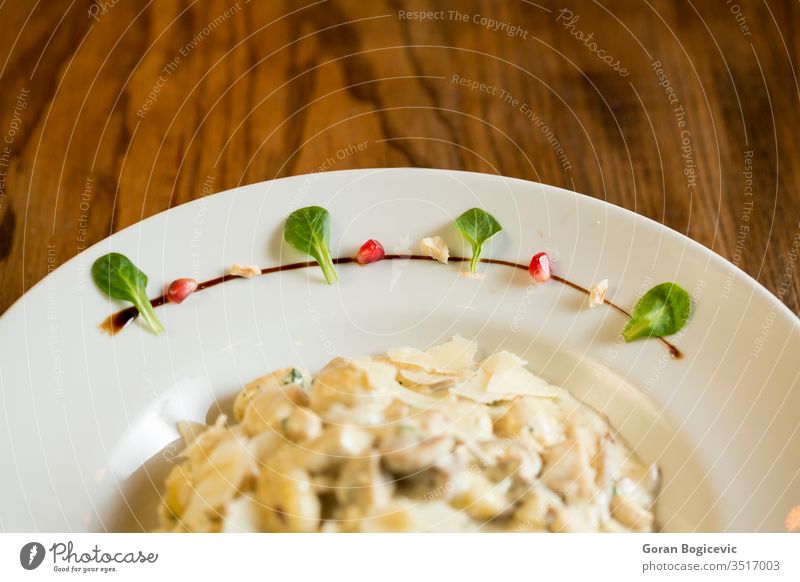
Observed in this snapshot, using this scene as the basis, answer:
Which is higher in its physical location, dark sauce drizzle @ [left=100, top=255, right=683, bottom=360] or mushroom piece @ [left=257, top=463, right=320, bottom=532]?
dark sauce drizzle @ [left=100, top=255, right=683, bottom=360]

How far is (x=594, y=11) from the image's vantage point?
0.99 m

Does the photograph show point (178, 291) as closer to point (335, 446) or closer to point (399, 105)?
point (335, 446)

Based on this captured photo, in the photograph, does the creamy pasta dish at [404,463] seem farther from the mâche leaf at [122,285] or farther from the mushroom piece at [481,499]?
the mâche leaf at [122,285]

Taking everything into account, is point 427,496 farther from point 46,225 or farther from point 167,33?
point 167,33

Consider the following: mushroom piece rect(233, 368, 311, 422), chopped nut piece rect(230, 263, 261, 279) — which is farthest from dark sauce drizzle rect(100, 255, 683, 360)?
mushroom piece rect(233, 368, 311, 422)

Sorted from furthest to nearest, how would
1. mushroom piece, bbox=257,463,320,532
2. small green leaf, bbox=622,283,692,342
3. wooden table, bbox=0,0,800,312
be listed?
wooden table, bbox=0,0,800,312 → small green leaf, bbox=622,283,692,342 → mushroom piece, bbox=257,463,320,532

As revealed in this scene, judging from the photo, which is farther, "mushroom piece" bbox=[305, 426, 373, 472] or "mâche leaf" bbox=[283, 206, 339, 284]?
"mâche leaf" bbox=[283, 206, 339, 284]

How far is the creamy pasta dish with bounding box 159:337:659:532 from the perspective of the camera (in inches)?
22.4

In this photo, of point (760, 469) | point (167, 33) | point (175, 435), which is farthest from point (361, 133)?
point (760, 469)

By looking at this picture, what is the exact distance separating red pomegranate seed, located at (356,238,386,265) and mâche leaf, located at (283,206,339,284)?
0.03 metres

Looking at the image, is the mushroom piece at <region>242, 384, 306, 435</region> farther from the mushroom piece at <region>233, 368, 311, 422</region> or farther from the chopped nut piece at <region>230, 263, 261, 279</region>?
the chopped nut piece at <region>230, 263, 261, 279</region>

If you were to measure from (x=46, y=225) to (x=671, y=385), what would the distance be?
603 millimetres

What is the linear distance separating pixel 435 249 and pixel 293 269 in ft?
0.41

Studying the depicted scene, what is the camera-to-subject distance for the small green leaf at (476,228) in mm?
720
